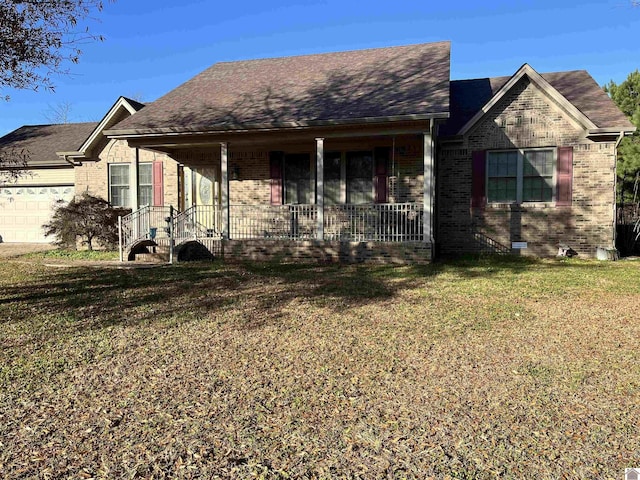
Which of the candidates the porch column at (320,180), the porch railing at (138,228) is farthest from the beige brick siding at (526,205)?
the porch railing at (138,228)

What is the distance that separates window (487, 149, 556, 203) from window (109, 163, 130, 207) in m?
11.9

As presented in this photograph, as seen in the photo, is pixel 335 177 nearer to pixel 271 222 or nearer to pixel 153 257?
pixel 271 222

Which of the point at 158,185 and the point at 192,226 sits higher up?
the point at 158,185

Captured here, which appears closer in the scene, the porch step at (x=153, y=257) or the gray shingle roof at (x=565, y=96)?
the porch step at (x=153, y=257)

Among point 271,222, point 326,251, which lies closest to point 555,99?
point 326,251

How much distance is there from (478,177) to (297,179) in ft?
17.6

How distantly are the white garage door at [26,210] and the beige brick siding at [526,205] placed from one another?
1409 centimetres

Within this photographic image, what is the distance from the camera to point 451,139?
13.5 m

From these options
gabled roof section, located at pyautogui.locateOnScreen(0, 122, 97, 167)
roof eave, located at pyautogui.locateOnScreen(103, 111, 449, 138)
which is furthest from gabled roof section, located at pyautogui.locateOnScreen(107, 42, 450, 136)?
gabled roof section, located at pyautogui.locateOnScreen(0, 122, 97, 167)

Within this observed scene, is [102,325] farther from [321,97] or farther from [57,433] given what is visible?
[321,97]

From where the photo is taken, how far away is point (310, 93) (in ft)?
43.8

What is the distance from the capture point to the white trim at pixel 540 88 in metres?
12.5

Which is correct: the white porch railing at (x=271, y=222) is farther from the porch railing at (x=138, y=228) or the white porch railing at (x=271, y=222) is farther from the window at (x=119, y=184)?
the window at (x=119, y=184)

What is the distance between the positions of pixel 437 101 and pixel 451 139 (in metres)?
2.74
